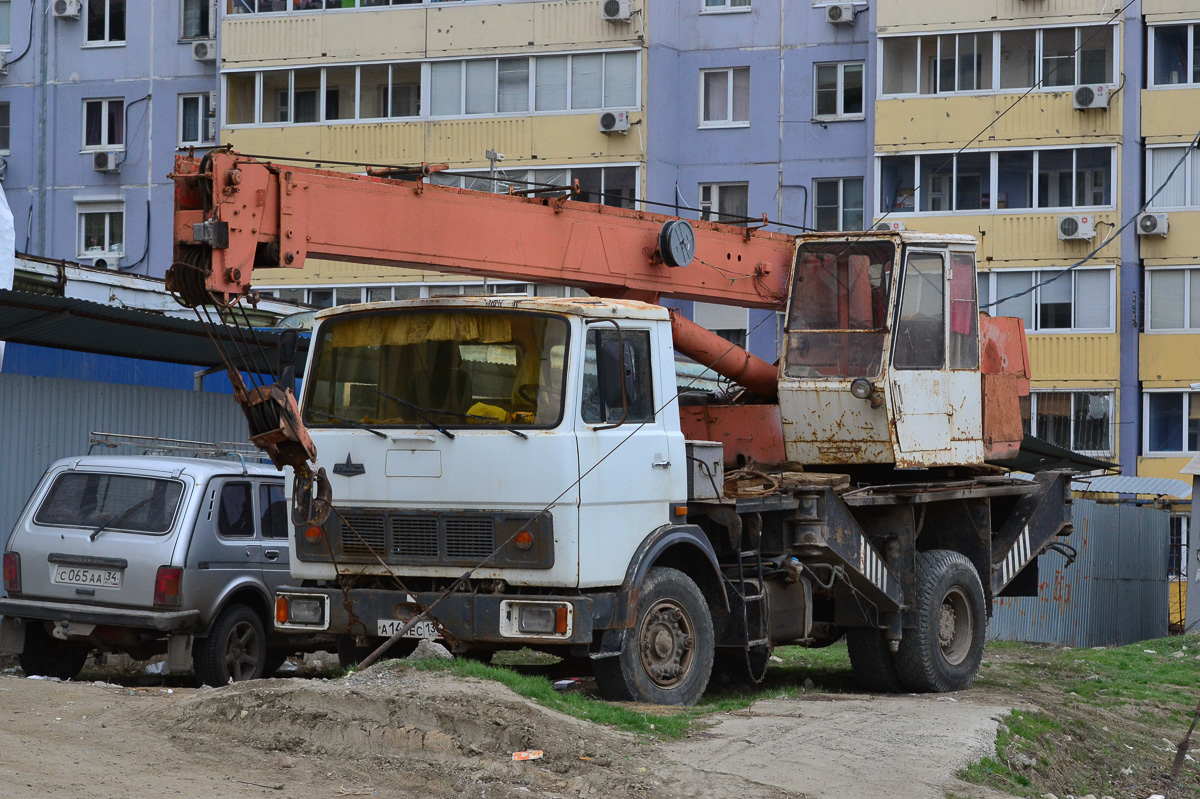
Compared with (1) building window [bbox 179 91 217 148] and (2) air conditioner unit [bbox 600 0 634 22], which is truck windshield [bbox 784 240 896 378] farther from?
(1) building window [bbox 179 91 217 148]

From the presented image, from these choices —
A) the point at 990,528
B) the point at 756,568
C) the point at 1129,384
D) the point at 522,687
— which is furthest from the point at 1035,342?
the point at 522,687

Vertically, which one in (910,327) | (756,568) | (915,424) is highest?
(910,327)

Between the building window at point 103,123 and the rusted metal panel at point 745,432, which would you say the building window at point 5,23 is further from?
the rusted metal panel at point 745,432

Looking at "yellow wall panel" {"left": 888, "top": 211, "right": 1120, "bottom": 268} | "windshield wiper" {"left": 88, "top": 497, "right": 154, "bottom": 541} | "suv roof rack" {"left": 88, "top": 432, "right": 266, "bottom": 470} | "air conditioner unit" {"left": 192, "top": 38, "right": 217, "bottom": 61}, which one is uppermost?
"air conditioner unit" {"left": 192, "top": 38, "right": 217, "bottom": 61}

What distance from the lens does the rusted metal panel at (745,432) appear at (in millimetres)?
12062

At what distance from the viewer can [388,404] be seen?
9836 mm

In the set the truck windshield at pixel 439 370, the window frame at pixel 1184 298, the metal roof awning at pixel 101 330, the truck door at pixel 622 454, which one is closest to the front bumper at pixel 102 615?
the truck windshield at pixel 439 370

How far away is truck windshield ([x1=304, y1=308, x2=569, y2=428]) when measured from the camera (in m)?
9.49

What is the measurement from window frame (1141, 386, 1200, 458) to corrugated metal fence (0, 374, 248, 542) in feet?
73.3

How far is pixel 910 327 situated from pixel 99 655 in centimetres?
694

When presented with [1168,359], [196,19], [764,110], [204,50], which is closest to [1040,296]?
[1168,359]

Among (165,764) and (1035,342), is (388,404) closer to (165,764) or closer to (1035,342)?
(165,764)

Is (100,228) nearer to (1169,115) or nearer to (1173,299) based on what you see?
(1169,115)

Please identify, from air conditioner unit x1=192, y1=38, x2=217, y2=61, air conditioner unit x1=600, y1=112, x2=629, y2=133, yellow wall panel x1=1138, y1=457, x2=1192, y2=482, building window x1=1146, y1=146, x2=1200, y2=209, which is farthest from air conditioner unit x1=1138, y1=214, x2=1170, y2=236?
air conditioner unit x1=192, y1=38, x2=217, y2=61
